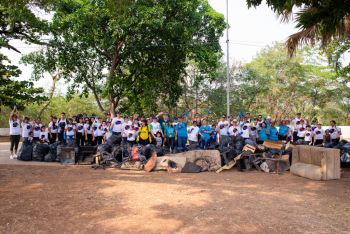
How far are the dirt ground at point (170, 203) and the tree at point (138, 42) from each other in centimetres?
1097

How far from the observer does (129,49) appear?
19.0 meters

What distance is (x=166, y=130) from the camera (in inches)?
412

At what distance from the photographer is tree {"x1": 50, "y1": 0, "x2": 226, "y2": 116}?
16047 mm

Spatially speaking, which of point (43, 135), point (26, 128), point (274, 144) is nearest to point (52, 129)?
point (43, 135)

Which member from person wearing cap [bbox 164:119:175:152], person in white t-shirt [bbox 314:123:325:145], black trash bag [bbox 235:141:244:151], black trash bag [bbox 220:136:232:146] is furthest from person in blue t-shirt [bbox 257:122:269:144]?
person wearing cap [bbox 164:119:175:152]

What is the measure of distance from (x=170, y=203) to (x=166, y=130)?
17.7 feet

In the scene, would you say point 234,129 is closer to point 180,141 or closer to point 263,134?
point 263,134

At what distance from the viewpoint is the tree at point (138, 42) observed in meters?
16.0

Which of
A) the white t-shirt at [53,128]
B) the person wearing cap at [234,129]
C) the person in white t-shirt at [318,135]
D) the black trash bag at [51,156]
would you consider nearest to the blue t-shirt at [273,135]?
the person wearing cap at [234,129]

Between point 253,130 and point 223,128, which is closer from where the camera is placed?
point 253,130

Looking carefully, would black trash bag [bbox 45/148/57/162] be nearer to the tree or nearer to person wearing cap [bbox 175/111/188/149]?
person wearing cap [bbox 175/111/188/149]

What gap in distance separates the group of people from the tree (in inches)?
264

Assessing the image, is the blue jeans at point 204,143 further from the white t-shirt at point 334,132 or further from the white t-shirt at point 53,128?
the white t-shirt at point 53,128

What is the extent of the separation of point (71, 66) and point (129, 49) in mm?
4890
